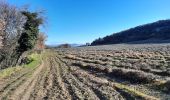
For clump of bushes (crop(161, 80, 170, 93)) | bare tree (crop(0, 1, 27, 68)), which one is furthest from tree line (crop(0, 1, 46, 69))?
clump of bushes (crop(161, 80, 170, 93))

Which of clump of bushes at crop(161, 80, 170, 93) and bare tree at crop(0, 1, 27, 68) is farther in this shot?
bare tree at crop(0, 1, 27, 68)

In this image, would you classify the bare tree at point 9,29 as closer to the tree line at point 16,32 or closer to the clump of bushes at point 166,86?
the tree line at point 16,32

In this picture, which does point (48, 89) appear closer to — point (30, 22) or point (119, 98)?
point (119, 98)

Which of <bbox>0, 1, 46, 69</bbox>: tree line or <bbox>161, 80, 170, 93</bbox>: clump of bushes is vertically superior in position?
<bbox>0, 1, 46, 69</bbox>: tree line

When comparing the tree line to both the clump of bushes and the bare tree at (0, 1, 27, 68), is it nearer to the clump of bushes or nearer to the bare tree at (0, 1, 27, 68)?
the bare tree at (0, 1, 27, 68)

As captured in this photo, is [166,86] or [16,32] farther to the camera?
[16,32]

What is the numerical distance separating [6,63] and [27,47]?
475 cm

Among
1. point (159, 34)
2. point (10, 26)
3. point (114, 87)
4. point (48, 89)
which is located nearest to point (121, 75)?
point (114, 87)

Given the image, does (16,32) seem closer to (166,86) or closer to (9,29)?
(9,29)

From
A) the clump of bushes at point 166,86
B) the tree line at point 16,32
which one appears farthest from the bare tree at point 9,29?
the clump of bushes at point 166,86

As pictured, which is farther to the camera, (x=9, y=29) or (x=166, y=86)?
(x=9, y=29)

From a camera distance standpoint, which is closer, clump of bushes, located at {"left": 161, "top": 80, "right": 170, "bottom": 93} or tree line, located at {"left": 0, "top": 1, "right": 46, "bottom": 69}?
clump of bushes, located at {"left": 161, "top": 80, "right": 170, "bottom": 93}

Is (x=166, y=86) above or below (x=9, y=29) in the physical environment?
below

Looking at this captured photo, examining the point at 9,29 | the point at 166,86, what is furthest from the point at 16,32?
the point at 166,86
